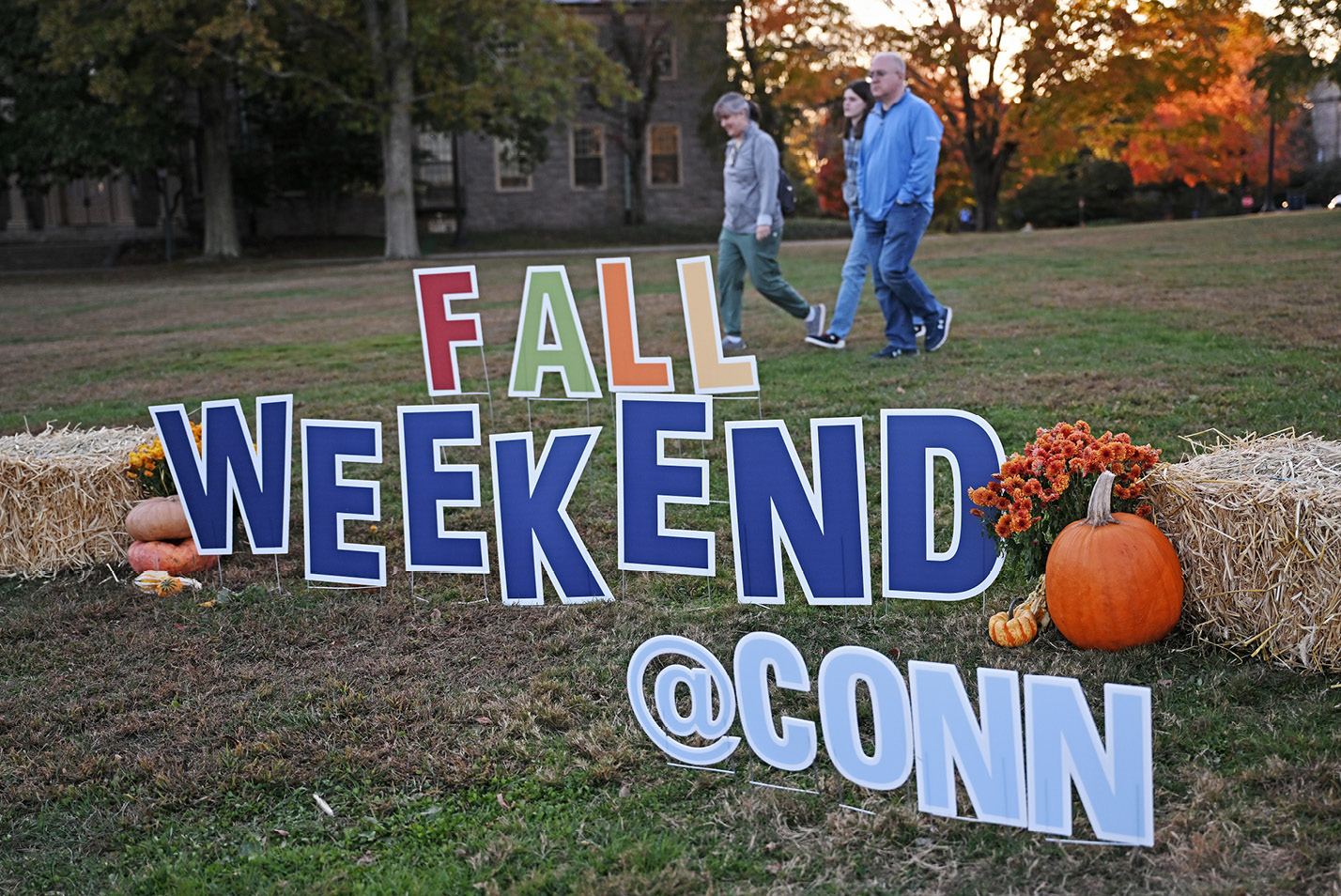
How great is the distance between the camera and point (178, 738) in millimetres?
3330

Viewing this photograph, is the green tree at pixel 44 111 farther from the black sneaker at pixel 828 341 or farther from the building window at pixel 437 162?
the black sneaker at pixel 828 341

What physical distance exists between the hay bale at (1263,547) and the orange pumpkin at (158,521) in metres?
3.80

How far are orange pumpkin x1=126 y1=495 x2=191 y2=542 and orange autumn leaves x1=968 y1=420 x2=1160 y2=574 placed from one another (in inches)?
128

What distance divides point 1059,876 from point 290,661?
8.37ft

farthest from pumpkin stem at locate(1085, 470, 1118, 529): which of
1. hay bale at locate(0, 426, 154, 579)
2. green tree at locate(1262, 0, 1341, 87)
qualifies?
green tree at locate(1262, 0, 1341, 87)

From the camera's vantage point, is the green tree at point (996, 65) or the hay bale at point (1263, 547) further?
the green tree at point (996, 65)

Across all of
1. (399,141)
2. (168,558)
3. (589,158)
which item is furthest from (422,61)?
(168,558)

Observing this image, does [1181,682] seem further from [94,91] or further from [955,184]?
[955,184]

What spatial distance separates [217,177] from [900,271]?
A: 26.3 m

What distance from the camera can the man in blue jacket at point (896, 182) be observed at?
25.4 feet

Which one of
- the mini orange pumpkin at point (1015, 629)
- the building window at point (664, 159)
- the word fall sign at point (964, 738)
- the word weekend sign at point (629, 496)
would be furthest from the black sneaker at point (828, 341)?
the building window at point (664, 159)

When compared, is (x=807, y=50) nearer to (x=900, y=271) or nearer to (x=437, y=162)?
(x=437, y=162)

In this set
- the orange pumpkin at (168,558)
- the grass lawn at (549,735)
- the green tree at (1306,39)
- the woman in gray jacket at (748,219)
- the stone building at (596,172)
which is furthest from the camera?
the stone building at (596,172)

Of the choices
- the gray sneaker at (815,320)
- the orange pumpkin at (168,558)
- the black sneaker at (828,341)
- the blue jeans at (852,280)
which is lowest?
the orange pumpkin at (168,558)
